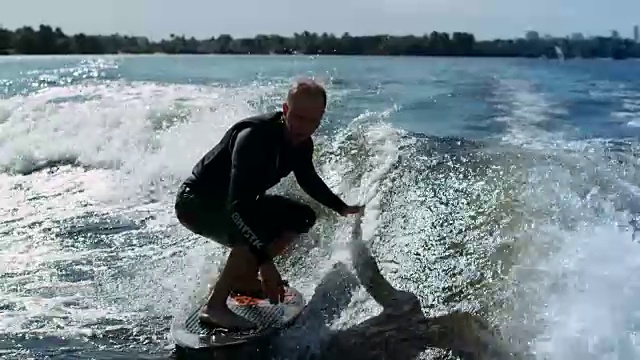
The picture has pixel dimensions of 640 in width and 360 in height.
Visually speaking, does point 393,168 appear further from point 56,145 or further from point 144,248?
point 56,145

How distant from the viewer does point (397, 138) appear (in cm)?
990

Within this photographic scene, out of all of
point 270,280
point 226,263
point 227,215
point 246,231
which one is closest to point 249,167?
point 246,231

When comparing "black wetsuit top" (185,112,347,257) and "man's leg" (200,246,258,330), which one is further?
"man's leg" (200,246,258,330)

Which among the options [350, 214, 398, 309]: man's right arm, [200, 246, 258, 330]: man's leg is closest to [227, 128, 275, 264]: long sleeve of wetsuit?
[200, 246, 258, 330]: man's leg

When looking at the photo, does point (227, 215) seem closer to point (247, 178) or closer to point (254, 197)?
point (254, 197)

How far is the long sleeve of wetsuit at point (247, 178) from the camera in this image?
4133 millimetres

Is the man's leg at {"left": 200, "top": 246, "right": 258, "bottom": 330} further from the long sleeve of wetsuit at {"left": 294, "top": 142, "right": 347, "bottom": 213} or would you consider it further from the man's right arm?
the man's right arm

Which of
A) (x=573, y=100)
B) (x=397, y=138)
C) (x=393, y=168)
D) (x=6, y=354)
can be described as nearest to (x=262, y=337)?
(x=6, y=354)

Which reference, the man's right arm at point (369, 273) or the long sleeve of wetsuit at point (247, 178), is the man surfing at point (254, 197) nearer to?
the long sleeve of wetsuit at point (247, 178)

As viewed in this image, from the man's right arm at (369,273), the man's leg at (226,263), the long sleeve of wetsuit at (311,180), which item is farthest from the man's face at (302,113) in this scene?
the man's right arm at (369,273)

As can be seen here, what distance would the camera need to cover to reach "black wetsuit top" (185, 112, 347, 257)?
4.14 metres

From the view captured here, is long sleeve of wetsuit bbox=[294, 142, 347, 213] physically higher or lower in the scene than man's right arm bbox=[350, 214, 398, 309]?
higher

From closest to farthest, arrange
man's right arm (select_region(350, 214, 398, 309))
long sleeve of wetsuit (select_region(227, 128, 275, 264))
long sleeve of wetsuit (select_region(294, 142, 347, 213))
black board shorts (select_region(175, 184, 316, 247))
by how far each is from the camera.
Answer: long sleeve of wetsuit (select_region(227, 128, 275, 264)) → black board shorts (select_region(175, 184, 316, 247)) → long sleeve of wetsuit (select_region(294, 142, 347, 213)) → man's right arm (select_region(350, 214, 398, 309))

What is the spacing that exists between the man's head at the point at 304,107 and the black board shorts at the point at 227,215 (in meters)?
0.49
